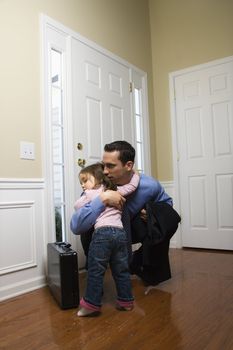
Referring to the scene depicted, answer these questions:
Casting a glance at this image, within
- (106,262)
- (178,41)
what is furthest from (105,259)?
(178,41)

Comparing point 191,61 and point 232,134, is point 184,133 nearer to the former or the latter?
point 232,134

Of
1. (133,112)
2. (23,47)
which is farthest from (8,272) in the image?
(133,112)

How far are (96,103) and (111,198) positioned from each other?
58.7 inches

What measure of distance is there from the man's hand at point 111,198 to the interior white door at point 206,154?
199 cm

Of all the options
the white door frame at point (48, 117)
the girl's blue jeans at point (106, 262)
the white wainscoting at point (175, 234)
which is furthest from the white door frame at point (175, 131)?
the girl's blue jeans at point (106, 262)

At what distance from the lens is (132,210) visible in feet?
6.45

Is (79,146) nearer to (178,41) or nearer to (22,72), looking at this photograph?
(22,72)

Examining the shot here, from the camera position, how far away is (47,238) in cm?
230

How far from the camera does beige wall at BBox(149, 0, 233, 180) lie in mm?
3416

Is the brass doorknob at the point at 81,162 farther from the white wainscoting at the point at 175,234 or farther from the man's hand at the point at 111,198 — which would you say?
the white wainscoting at the point at 175,234

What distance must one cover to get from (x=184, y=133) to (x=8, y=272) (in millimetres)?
2435

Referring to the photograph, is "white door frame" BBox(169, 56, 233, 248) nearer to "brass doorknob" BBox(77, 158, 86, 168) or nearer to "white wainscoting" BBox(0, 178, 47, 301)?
"brass doorknob" BBox(77, 158, 86, 168)

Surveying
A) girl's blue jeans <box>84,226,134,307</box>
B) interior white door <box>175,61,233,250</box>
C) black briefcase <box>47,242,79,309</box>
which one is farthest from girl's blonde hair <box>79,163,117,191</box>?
interior white door <box>175,61,233,250</box>

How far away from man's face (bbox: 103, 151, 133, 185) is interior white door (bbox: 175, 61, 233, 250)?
→ 1.85 meters
